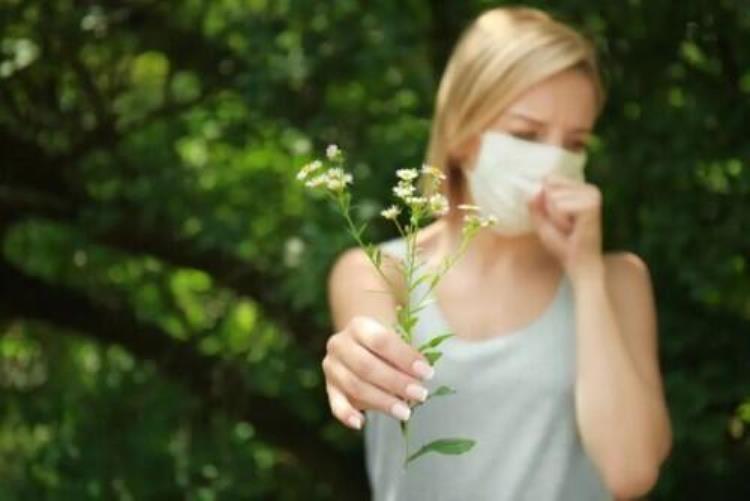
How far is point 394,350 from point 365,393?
0.34ft

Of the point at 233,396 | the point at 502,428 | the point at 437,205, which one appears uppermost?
the point at 437,205

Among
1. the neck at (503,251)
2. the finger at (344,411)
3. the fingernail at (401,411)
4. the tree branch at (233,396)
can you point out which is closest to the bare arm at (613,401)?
the neck at (503,251)

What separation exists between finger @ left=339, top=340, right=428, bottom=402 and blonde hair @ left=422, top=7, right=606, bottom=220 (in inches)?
25.5

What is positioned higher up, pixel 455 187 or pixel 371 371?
pixel 371 371

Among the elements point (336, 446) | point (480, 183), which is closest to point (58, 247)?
point (336, 446)

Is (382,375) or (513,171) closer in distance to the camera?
(382,375)

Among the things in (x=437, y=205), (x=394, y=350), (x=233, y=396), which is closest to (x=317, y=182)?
(x=437, y=205)

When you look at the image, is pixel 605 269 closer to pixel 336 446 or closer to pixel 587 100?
pixel 587 100

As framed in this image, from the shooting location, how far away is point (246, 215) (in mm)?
5098

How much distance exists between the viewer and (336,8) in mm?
4645

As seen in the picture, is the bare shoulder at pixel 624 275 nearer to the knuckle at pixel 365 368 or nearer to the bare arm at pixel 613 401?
the bare arm at pixel 613 401

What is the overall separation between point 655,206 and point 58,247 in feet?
5.69

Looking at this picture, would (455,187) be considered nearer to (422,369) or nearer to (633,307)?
(633,307)

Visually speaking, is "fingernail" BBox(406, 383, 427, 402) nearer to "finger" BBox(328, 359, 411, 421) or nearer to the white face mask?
"finger" BBox(328, 359, 411, 421)
